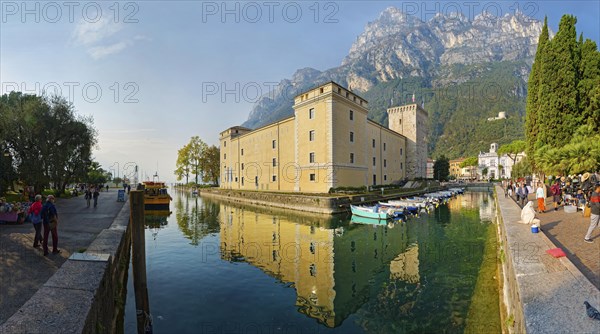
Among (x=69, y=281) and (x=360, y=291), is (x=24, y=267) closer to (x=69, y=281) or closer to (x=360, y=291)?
(x=69, y=281)

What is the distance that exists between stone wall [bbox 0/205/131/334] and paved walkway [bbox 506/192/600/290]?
9.69 m

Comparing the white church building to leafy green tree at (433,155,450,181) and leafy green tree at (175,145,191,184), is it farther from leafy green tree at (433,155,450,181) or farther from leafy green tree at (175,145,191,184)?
leafy green tree at (175,145,191,184)

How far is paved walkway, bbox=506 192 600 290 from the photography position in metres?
6.73

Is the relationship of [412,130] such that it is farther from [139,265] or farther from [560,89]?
[139,265]

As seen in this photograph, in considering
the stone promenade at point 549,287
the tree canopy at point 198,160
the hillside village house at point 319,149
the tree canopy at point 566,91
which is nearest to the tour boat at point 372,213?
the hillside village house at point 319,149

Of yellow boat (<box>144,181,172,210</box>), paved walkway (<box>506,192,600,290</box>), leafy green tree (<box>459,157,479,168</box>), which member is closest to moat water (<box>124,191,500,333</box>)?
paved walkway (<box>506,192,600,290</box>)

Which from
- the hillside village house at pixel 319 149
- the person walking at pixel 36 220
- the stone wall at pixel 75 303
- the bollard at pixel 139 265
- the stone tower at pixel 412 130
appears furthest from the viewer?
the stone tower at pixel 412 130

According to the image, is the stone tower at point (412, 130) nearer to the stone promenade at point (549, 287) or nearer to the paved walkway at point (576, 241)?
the paved walkway at point (576, 241)

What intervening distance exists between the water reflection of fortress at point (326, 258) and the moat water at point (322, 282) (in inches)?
1.9

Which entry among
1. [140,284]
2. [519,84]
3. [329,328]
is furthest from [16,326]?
[519,84]

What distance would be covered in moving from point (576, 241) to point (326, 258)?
9.38 meters

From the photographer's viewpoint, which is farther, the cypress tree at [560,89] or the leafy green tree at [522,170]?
the leafy green tree at [522,170]

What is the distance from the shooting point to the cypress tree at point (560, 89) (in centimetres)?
2344

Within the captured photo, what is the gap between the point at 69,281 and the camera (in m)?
5.89
